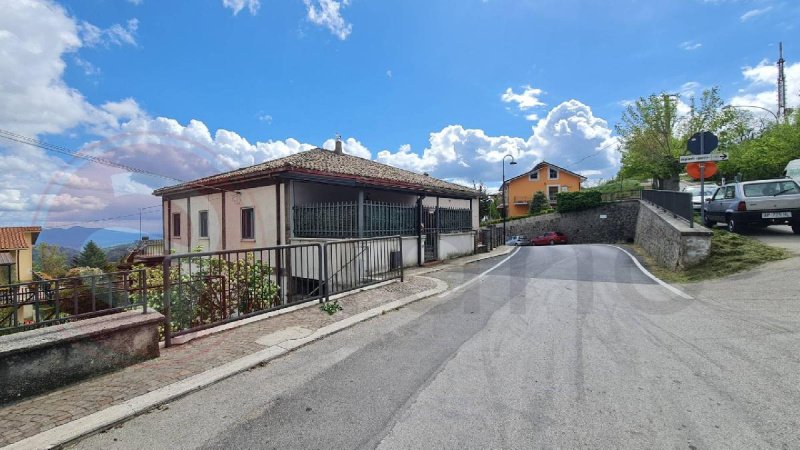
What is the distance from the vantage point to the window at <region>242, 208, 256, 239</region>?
14.1 metres

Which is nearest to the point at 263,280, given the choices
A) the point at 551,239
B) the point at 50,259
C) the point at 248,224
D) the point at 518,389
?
the point at 518,389

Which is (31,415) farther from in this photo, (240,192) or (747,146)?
(747,146)

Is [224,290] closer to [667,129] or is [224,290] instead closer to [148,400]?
[148,400]

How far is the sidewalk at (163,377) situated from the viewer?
2836 mm

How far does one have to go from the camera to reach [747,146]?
27.9m

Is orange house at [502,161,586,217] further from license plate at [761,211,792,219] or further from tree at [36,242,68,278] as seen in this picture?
tree at [36,242,68,278]

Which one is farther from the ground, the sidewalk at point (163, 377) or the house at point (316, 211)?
the house at point (316, 211)

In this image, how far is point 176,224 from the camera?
19469 millimetres

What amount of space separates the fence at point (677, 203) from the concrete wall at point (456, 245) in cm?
798

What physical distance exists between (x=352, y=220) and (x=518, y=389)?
30.1ft

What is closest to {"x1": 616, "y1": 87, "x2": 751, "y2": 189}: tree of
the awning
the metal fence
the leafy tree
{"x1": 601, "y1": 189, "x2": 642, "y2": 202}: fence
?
{"x1": 601, "y1": 189, "x2": 642, "y2": 202}: fence

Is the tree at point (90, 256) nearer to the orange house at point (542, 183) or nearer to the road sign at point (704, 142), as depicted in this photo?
the orange house at point (542, 183)

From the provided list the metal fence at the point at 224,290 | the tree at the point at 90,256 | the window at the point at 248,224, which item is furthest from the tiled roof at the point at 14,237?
the metal fence at the point at 224,290

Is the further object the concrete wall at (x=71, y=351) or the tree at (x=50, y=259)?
the tree at (x=50, y=259)
